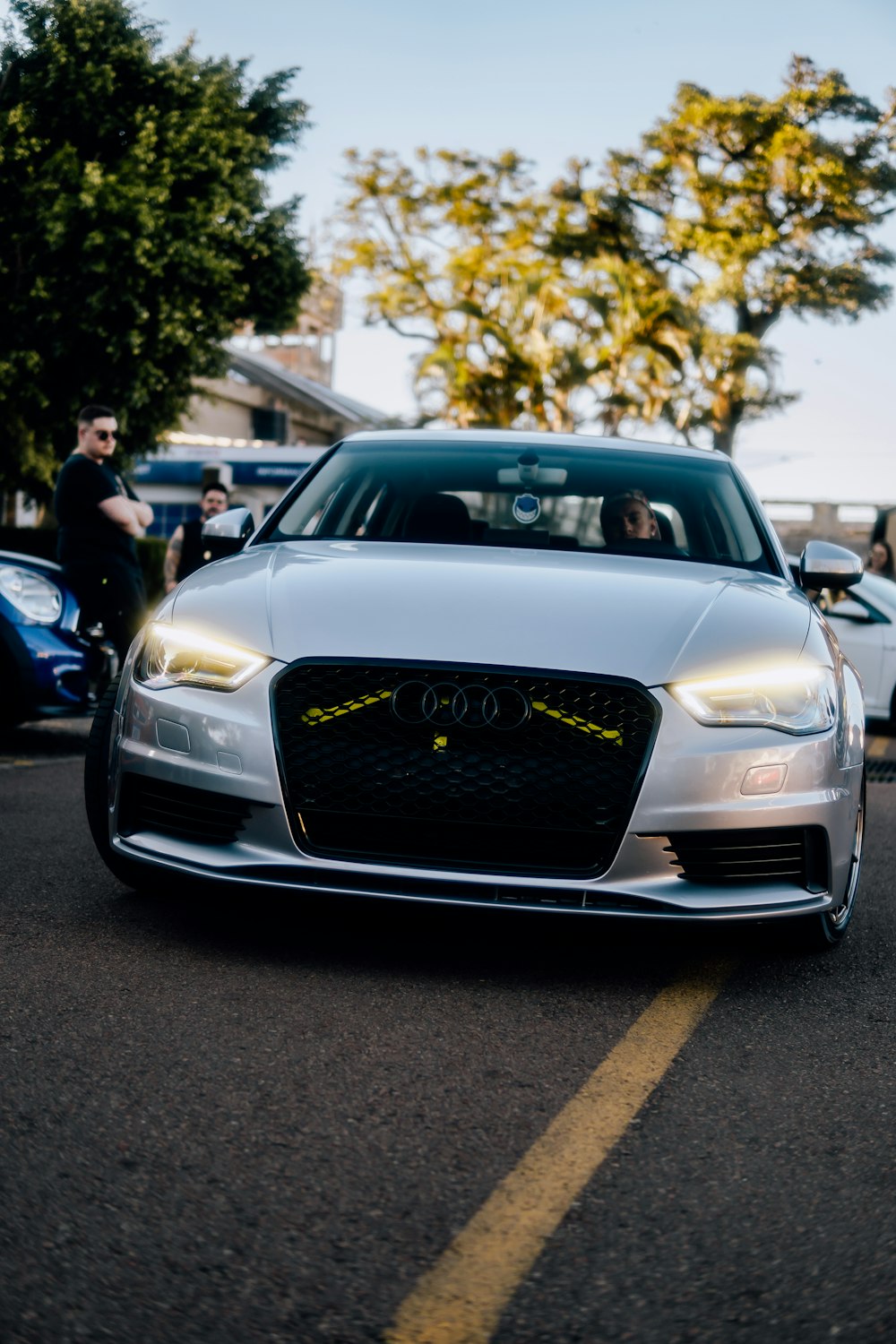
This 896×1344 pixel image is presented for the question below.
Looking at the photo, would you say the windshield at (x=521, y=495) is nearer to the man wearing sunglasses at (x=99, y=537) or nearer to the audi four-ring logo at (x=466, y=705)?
the audi four-ring logo at (x=466, y=705)

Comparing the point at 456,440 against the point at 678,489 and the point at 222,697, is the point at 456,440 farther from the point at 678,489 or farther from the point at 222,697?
the point at 222,697

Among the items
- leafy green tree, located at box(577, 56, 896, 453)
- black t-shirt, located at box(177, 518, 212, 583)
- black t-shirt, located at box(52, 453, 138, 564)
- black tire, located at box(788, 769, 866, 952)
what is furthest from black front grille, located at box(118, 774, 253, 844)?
leafy green tree, located at box(577, 56, 896, 453)

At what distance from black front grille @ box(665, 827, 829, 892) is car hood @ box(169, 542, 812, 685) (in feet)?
1.34

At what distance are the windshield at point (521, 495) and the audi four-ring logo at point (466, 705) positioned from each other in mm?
1523

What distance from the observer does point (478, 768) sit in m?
3.98

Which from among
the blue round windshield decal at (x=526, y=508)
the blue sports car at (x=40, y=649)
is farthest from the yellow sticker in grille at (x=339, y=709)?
the blue sports car at (x=40, y=649)

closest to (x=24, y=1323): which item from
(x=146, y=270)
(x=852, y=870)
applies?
(x=852, y=870)

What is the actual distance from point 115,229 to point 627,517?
57.4 ft

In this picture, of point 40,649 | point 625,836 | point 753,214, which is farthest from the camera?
point 753,214

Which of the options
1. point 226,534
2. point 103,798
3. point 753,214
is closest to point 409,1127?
point 103,798

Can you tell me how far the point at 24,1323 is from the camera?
7.27 ft

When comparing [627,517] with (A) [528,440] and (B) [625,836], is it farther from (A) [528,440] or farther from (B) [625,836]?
(B) [625,836]

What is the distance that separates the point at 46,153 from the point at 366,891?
19.9m

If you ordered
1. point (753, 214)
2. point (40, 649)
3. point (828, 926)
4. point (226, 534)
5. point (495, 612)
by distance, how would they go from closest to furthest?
1. point (495, 612)
2. point (828, 926)
3. point (226, 534)
4. point (40, 649)
5. point (753, 214)
